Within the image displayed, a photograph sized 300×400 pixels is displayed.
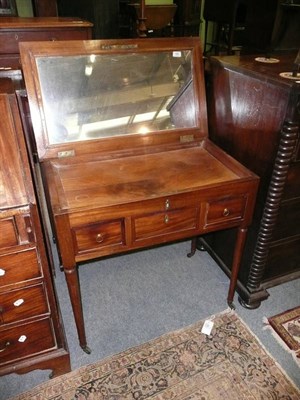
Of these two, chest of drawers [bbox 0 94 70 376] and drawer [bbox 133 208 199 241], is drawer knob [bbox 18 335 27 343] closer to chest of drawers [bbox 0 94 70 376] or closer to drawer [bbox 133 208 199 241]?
chest of drawers [bbox 0 94 70 376]

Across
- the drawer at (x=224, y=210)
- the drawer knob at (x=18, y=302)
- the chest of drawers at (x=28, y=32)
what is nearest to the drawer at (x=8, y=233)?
the drawer knob at (x=18, y=302)

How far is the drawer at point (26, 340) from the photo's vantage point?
115cm

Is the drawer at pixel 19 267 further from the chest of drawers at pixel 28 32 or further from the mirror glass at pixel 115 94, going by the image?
the chest of drawers at pixel 28 32

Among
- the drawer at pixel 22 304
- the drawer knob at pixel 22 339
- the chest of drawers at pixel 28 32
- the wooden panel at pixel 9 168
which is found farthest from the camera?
the chest of drawers at pixel 28 32

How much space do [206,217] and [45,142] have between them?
Result: 69 centimetres

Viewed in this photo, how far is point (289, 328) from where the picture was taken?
1.53 m

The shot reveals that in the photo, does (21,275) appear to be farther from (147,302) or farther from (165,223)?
(147,302)

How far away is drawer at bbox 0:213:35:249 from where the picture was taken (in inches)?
36.4

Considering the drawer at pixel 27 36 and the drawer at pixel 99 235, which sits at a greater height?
the drawer at pixel 27 36

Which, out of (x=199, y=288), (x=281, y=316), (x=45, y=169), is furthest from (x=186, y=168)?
(x=281, y=316)

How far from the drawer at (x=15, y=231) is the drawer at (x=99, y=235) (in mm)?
148

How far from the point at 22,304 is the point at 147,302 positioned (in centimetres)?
73

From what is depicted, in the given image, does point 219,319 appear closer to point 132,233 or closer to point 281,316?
point 281,316

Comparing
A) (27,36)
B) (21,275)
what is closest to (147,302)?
(21,275)
